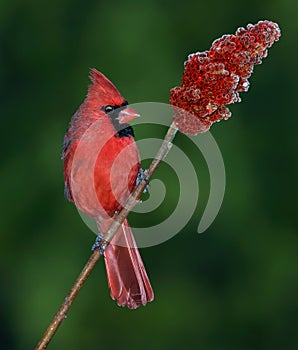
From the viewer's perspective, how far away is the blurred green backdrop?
16.5ft

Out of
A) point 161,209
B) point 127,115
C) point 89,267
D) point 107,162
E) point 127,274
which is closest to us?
point 89,267

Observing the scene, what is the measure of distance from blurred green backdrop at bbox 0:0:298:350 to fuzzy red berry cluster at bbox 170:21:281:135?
3030 millimetres

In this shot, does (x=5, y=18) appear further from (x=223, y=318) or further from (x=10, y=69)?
(x=223, y=318)

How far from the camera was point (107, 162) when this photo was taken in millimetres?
2525

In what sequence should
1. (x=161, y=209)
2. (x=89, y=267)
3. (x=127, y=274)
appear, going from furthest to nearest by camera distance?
(x=161, y=209), (x=127, y=274), (x=89, y=267)

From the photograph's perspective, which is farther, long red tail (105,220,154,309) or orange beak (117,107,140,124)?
long red tail (105,220,154,309)

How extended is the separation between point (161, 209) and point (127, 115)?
2.69m

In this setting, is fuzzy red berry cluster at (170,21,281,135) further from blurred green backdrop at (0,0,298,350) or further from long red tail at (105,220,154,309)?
blurred green backdrop at (0,0,298,350)

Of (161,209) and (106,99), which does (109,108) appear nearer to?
(106,99)

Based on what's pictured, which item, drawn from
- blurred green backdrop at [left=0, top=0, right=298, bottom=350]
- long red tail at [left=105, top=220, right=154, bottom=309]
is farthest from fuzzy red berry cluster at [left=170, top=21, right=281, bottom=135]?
blurred green backdrop at [left=0, top=0, right=298, bottom=350]

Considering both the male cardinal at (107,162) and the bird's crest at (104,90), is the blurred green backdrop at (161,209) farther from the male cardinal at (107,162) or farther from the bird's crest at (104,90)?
the bird's crest at (104,90)

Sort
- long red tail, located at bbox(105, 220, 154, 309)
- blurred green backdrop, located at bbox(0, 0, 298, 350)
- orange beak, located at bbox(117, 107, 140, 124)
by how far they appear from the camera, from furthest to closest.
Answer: blurred green backdrop, located at bbox(0, 0, 298, 350), long red tail, located at bbox(105, 220, 154, 309), orange beak, located at bbox(117, 107, 140, 124)

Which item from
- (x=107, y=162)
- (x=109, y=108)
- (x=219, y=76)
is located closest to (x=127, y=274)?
(x=107, y=162)

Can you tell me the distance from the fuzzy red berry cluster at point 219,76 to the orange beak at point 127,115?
1.46 feet
